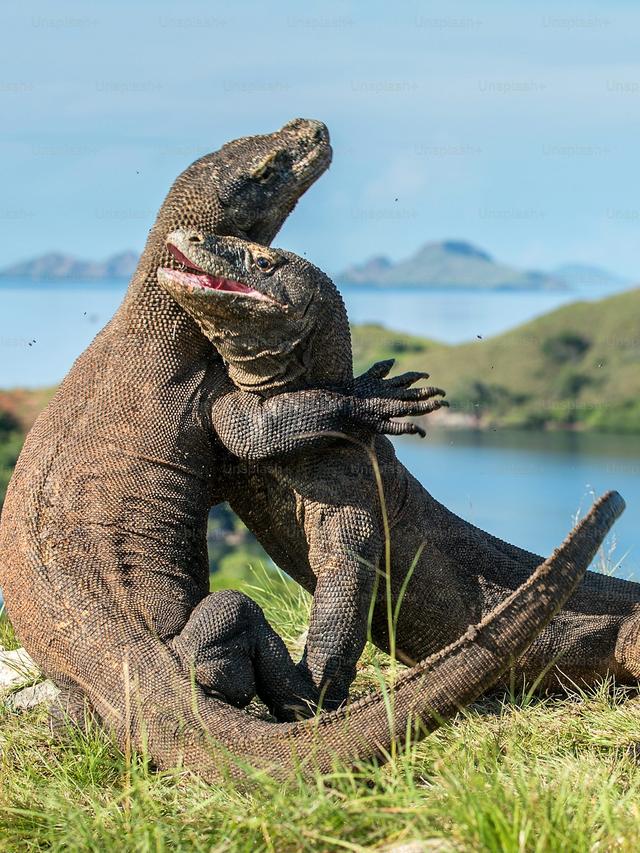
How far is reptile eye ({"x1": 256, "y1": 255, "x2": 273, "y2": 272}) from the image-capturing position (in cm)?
694

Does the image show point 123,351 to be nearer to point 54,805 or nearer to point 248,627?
point 248,627

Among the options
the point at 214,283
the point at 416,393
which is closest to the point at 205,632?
the point at 416,393

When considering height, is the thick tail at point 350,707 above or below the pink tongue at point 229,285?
below

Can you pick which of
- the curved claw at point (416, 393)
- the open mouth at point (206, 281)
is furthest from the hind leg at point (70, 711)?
the curved claw at point (416, 393)

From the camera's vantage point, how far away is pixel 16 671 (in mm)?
8711

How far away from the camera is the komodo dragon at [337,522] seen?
6879 millimetres

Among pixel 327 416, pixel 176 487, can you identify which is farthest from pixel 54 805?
pixel 327 416

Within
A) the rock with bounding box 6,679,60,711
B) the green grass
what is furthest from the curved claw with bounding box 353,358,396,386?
the rock with bounding box 6,679,60,711

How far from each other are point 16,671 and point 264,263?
12.2 ft

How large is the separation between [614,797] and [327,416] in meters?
2.56

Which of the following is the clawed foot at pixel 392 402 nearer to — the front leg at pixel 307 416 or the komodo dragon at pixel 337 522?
the front leg at pixel 307 416

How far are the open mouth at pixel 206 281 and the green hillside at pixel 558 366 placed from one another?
21762mm

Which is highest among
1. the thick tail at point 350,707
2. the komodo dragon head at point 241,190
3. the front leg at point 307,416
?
the komodo dragon head at point 241,190

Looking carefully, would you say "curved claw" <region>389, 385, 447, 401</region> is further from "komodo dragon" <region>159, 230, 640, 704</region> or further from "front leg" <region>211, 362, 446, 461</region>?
"komodo dragon" <region>159, 230, 640, 704</region>
